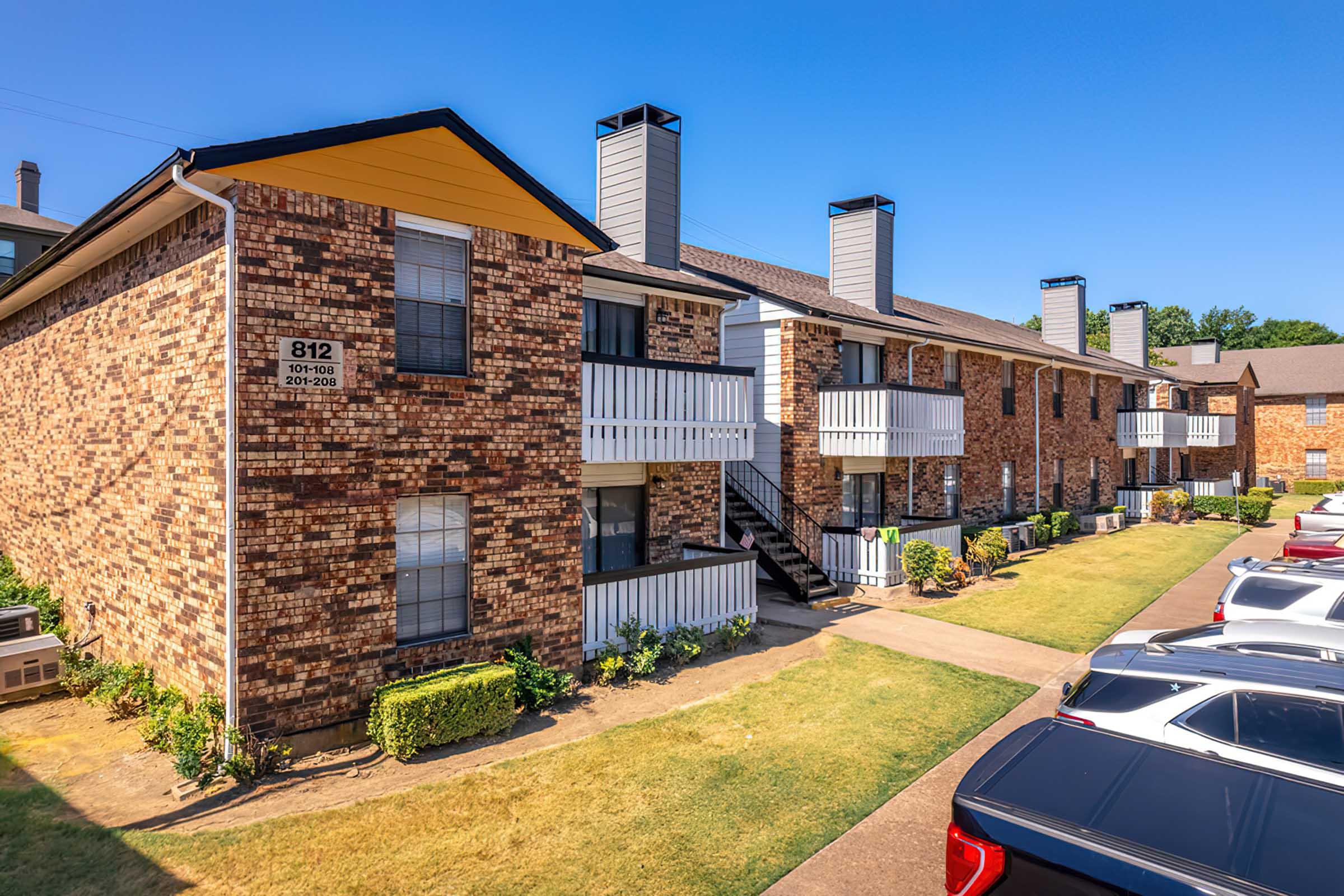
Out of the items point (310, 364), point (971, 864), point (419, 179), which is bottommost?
point (971, 864)

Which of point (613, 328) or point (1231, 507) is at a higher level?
point (613, 328)

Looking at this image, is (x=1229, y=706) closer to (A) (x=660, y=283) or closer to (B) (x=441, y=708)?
(B) (x=441, y=708)

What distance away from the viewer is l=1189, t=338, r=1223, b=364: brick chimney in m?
46.6

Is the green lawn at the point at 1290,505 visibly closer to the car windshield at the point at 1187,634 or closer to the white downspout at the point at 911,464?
the white downspout at the point at 911,464

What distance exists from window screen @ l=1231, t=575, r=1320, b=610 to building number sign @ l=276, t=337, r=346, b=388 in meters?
12.2

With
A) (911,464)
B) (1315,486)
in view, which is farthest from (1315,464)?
(911,464)

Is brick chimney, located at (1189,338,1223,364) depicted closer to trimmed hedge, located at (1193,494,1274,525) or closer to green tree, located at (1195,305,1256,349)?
trimmed hedge, located at (1193,494,1274,525)

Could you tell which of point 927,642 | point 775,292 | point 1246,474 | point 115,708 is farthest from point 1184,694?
point 1246,474

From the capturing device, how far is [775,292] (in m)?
17.5

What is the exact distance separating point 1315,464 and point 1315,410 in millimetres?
3446

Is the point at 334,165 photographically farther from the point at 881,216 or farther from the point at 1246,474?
the point at 1246,474

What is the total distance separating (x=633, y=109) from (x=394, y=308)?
950 cm

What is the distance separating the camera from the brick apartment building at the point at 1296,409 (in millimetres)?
45750

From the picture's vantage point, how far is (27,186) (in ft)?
104
